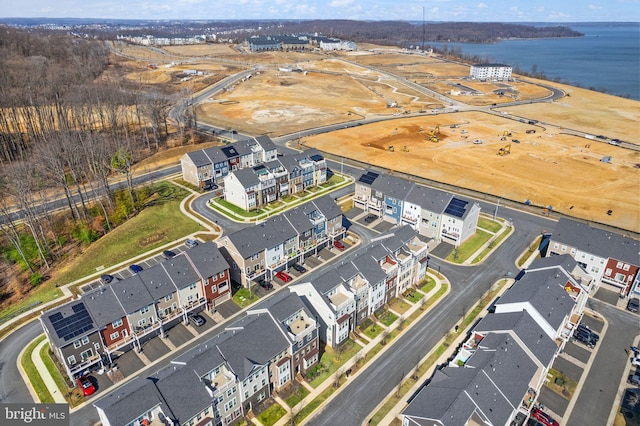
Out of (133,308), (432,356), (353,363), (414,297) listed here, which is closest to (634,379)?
(432,356)

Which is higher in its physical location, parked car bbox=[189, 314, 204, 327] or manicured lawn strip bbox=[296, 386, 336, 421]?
parked car bbox=[189, 314, 204, 327]

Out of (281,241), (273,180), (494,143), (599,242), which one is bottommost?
(599,242)

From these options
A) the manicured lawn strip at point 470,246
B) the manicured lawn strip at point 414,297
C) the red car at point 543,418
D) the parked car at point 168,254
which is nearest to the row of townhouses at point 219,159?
the parked car at point 168,254

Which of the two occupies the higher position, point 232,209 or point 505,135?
point 505,135

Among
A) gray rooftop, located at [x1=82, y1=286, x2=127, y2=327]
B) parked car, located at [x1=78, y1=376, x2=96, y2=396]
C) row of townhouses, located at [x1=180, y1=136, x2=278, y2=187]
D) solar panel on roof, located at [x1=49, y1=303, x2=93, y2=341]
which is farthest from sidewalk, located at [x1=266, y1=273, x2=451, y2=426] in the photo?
row of townhouses, located at [x1=180, y1=136, x2=278, y2=187]

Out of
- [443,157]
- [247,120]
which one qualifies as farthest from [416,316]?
[247,120]

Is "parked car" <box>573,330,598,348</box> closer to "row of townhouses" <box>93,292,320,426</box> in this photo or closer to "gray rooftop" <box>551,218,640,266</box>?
"gray rooftop" <box>551,218,640,266</box>

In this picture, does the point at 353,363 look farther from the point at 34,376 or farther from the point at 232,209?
the point at 232,209
